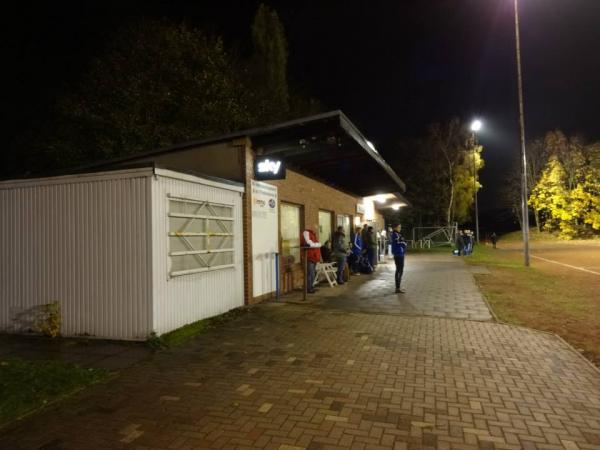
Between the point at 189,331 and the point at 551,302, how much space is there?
784 centimetres

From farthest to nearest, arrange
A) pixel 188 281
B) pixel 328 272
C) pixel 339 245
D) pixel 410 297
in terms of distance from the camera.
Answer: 1. pixel 328 272
2. pixel 339 245
3. pixel 410 297
4. pixel 188 281

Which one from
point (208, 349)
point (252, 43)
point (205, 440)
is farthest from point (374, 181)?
point (252, 43)

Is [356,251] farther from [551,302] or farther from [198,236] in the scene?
[198,236]

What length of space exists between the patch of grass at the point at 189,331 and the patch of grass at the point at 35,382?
1.18 meters

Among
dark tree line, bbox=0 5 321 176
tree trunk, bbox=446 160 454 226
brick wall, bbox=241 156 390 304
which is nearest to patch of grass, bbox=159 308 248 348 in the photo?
brick wall, bbox=241 156 390 304

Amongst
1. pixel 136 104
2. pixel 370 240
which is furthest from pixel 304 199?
pixel 136 104

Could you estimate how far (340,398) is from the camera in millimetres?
4367

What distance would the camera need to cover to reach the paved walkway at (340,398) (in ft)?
11.8

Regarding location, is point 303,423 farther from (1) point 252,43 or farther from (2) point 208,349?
(1) point 252,43

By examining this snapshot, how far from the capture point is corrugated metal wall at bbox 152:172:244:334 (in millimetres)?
6707

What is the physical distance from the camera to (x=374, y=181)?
17.0 metres

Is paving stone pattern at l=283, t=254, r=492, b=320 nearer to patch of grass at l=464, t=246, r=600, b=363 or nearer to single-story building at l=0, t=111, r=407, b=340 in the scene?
patch of grass at l=464, t=246, r=600, b=363

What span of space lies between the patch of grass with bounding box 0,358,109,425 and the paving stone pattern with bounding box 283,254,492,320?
5096 mm

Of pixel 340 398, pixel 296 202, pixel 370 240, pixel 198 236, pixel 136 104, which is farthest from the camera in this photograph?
pixel 136 104
